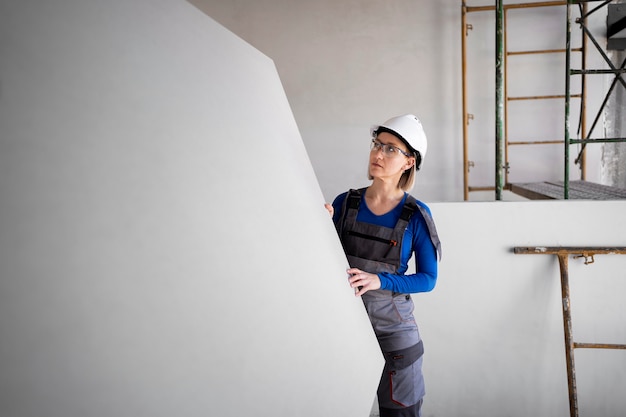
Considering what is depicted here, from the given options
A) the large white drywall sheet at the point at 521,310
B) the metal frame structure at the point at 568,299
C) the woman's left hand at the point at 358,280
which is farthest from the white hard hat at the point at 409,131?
the metal frame structure at the point at 568,299

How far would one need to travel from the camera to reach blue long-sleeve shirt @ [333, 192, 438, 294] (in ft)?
4.78

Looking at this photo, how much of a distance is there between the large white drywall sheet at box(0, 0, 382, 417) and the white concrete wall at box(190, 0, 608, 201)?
3.85m

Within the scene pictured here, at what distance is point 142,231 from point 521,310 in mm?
2282

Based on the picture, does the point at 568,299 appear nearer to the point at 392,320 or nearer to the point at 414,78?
the point at 392,320

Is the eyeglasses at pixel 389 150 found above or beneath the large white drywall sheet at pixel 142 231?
above

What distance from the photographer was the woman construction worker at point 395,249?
150 centimetres

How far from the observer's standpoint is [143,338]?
0.45 metres

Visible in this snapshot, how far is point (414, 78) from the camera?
442cm

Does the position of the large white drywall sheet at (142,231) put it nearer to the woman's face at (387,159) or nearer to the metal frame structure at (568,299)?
the woman's face at (387,159)

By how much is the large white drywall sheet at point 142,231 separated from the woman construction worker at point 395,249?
79 centimetres

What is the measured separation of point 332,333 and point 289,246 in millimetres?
175

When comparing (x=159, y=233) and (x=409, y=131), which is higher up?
(x=409, y=131)

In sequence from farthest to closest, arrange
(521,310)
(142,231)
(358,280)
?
(521,310) → (358,280) → (142,231)

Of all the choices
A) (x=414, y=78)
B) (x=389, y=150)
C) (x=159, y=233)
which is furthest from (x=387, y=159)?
(x=414, y=78)
